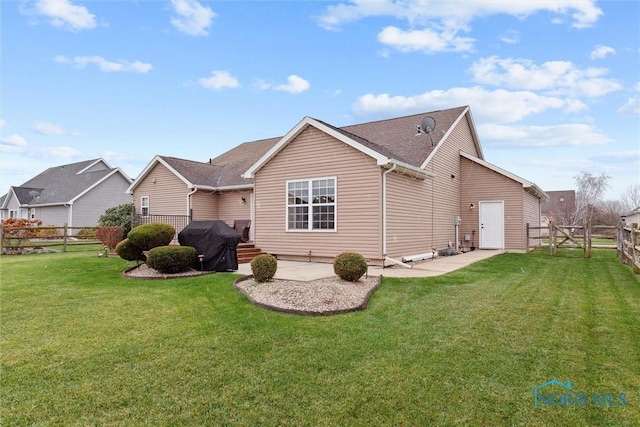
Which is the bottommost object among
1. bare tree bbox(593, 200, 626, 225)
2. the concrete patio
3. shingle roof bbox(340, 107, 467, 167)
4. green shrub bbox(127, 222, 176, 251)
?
the concrete patio

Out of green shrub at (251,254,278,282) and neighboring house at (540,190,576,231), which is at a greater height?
neighboring house at (540,190,576,231)

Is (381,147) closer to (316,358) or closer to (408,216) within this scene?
(408,216)

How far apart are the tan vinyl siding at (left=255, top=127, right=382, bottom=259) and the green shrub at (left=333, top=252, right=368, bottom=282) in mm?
3090

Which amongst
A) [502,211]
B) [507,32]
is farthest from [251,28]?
[502,211]

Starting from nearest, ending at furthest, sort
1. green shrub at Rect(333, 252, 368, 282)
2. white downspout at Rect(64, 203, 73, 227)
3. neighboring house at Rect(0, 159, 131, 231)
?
green shrub at Rect(333, 252, 368, 282)
white downspout at Rect(64, 203, 73, 227)
neighboring house at Rect(0, 159, 131, 231)

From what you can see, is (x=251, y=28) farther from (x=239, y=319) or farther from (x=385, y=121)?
(x=239, y=319)

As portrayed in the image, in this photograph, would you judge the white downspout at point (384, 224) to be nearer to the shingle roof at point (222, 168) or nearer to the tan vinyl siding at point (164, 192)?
the shingle roof at point (222, 168)

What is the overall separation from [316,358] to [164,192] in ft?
51.3

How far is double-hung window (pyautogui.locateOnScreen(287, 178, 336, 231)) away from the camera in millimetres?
11578

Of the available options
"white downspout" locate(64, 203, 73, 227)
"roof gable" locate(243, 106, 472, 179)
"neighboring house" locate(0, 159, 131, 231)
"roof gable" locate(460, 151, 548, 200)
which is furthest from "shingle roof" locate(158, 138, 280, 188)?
"white downspout" locate(64, 203, 73, 227)

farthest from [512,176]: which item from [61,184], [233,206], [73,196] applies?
[61,184]

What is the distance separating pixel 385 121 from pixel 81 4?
39.5 feet

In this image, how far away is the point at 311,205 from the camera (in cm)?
1195

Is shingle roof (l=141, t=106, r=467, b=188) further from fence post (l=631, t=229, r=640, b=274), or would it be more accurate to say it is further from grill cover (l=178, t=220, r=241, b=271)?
fence post (l=631, t=229, r=640, b=274)
